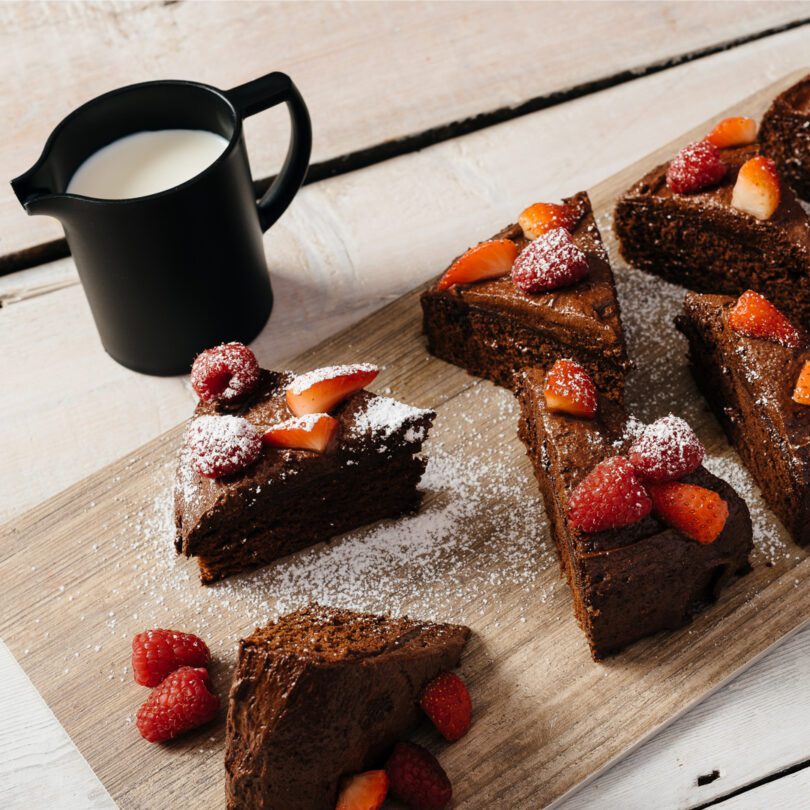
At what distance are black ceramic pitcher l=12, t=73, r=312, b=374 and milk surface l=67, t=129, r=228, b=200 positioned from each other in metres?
0.03

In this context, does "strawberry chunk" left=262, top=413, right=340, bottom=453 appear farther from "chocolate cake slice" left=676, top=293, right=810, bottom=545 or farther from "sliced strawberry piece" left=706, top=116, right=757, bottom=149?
"sliced strawberry piece" left=706, top=116, right=757, bottom=149

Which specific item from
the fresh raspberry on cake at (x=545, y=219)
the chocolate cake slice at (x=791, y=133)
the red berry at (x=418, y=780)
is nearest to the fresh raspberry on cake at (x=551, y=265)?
the fresh raspberry on cake at (x=545, y=219)

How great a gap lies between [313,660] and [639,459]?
95 centimetres

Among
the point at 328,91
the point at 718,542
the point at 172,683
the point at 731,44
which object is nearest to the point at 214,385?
the point at 172,683

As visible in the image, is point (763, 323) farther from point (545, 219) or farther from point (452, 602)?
point (452, 602)

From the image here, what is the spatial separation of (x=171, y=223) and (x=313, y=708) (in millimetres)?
1344

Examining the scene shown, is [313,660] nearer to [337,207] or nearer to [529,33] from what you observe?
[337,207]

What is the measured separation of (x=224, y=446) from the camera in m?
2.93

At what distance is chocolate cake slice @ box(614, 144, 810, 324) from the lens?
141 inches

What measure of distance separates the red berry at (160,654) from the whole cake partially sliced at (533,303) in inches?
48.8

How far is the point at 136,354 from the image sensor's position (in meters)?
3.52

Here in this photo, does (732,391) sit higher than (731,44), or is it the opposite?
(731,44)

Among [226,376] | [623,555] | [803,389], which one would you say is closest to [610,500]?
[623,555]

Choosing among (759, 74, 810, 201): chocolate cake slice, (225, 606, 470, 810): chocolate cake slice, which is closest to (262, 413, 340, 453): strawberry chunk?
(225, 606, 470, 810): chocolate cake slice
